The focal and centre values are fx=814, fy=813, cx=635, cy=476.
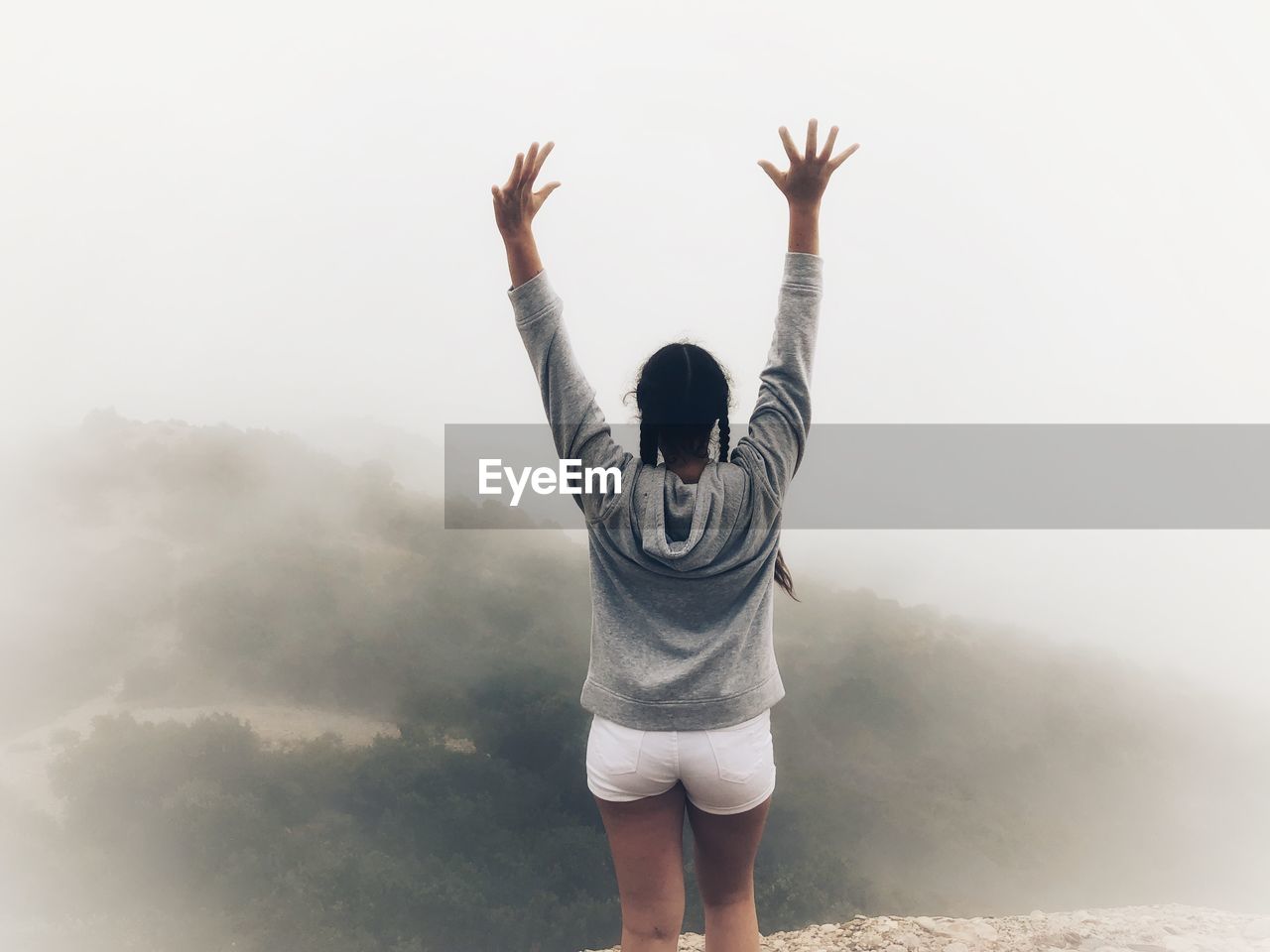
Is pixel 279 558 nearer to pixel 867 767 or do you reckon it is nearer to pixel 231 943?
pixel 231 943

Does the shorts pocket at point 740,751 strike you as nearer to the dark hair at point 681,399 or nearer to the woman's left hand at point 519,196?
the dark hair at point 681,399

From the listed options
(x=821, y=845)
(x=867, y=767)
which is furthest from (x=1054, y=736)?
(x=821, y=845)

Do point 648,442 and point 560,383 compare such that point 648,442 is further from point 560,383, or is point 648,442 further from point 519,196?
point 519,196

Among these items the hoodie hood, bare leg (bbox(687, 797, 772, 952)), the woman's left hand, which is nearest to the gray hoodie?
the hoodie hood

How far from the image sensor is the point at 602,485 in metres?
1.54

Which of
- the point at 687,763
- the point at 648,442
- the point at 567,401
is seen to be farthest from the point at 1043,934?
the point at 567,401

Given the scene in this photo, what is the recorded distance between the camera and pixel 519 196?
1.66m

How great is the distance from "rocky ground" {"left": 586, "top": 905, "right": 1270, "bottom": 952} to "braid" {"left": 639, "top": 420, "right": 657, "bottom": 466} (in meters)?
2.15

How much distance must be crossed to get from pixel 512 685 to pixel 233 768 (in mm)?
1137

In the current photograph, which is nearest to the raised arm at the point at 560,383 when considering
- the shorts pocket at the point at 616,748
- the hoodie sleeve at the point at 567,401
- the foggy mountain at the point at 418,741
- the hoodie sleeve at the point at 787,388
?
the hoodie sleeve at the point at 567,401

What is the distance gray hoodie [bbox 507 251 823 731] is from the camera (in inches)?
60.8

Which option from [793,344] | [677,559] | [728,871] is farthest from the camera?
[728,871]

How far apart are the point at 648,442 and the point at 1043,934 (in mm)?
2611

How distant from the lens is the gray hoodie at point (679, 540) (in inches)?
60.8
